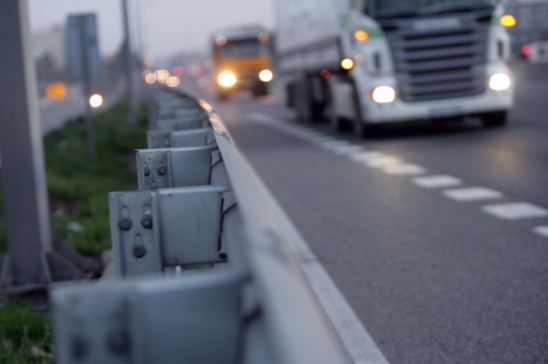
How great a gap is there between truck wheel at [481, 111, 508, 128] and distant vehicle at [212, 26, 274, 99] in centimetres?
3051

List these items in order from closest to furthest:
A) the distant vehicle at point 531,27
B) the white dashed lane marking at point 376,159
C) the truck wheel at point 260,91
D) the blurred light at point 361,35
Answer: the white dashed lane marking at point 376,159, the blurred light at point 361,35, the distant vehicle at point 531,27, the truck wheel at point 260,91

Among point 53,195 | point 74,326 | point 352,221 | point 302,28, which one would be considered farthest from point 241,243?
point 302,28

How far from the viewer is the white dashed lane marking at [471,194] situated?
11.5m

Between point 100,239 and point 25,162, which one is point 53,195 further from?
point 25,162

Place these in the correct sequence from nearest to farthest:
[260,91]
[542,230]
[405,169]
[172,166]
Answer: [172,166] < [542,230] < [405,169] < [260,91]

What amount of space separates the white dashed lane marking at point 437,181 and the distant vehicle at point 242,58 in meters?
38.3

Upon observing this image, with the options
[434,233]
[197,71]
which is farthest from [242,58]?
[197,71]

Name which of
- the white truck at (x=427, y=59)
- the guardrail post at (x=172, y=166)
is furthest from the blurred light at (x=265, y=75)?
the guardrail post at (x=172, y=166)

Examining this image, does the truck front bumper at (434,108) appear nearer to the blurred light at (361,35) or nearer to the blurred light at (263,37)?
the blurred light at (361,35)

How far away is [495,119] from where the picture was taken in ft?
70.3

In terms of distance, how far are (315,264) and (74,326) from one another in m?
6.22

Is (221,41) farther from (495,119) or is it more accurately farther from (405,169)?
(405,169)

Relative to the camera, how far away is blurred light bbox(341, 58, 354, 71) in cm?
2062

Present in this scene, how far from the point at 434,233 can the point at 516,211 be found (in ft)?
4.59
